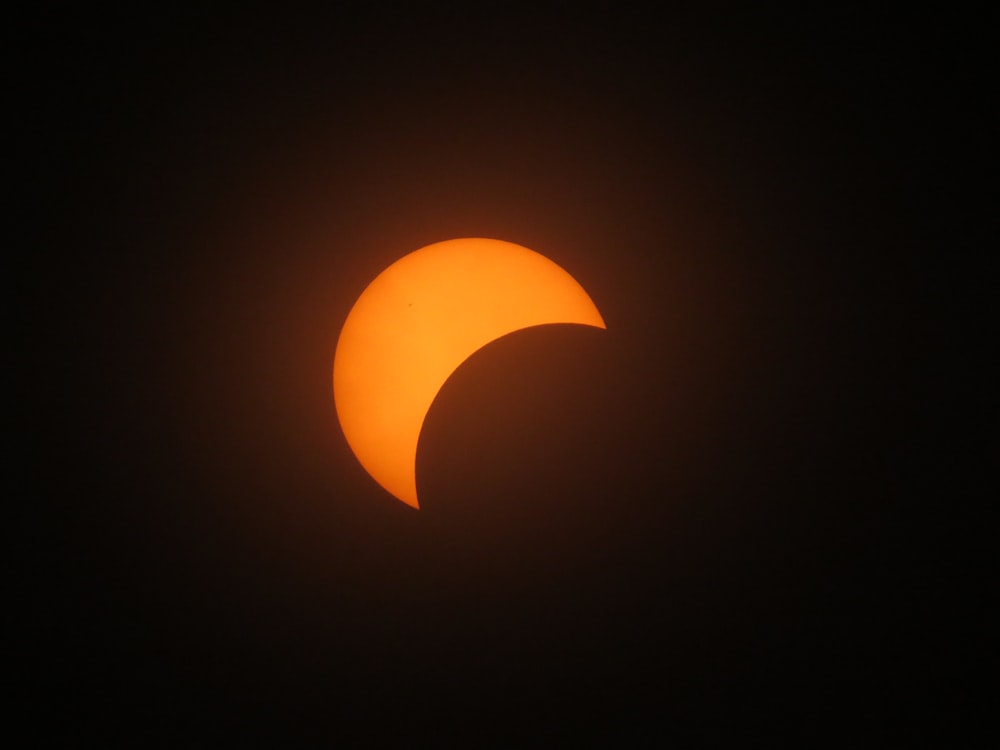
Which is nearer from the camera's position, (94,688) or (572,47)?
(572,47)

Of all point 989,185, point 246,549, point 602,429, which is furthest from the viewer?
point 246,549

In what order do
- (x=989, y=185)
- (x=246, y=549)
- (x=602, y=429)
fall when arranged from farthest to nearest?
1. (x=246, y=549)
2. (x=989, y=185)
3. (x=602, y=429)

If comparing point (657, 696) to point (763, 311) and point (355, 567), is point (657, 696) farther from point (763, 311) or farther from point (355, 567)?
point (763, 311)

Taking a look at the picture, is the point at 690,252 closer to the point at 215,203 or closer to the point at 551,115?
the point at 551,115

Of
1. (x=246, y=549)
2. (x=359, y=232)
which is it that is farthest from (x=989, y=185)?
(x=246, y=549)

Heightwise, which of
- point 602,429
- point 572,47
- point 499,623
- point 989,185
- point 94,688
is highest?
point 572,47

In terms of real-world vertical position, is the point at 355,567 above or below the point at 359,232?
below
